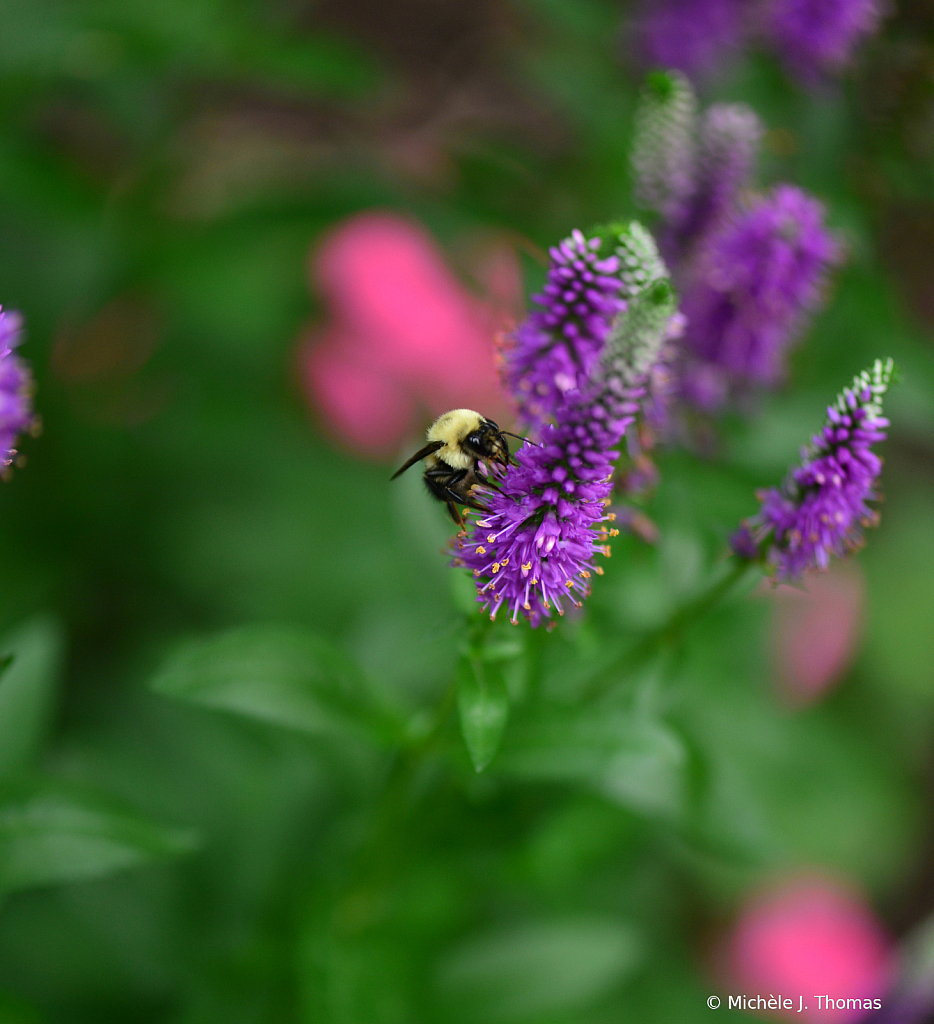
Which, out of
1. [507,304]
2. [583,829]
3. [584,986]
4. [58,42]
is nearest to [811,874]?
[584,986]

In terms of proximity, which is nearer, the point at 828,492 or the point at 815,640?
the point at 828,492

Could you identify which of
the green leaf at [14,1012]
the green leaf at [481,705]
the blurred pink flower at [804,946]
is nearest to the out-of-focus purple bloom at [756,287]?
the green leaf at [481,705]

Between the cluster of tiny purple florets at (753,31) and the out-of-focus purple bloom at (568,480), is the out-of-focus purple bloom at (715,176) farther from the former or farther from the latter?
the out-of-focus purple bloom at (568,480)

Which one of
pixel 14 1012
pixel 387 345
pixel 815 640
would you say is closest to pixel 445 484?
pixel 14 1012

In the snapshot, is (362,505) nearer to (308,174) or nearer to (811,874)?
(308,174)

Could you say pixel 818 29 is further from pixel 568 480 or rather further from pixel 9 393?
pixel 9 393

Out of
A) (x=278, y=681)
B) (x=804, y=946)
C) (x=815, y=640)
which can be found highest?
(x=278, y=681)
